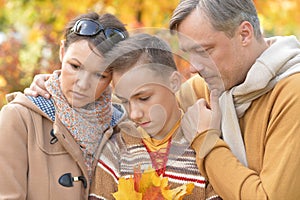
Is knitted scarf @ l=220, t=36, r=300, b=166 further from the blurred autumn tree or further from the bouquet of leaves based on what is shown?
the blurred autumn tree

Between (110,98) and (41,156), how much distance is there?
42 cm

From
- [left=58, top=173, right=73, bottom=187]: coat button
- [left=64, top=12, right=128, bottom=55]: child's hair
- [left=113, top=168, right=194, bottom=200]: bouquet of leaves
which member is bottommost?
[left=58, top=173, right=73, bottom=187]: coat button

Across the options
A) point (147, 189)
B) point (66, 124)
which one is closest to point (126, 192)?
point (147, 189)

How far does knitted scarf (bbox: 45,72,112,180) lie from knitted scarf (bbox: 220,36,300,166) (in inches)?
22.4

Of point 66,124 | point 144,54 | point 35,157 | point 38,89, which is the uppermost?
point 144,54

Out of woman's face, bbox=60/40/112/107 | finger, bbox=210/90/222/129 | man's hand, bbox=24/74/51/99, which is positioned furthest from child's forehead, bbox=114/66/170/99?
man's hand, bbox=24/74/51/99

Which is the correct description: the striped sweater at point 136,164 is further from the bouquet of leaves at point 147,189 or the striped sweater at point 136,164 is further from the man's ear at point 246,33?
the man's ear at point 246,33

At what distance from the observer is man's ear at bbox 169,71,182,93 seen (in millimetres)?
2756

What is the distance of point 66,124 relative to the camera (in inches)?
117

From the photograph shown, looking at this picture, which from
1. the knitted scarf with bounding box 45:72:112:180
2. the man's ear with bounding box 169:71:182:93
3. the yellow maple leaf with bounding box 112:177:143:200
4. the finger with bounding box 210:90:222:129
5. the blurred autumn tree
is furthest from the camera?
the blurred autumn tree

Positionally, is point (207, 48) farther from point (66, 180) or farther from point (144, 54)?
point (66, 180)

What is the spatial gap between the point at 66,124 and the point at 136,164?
389 millimetres

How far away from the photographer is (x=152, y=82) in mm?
2707

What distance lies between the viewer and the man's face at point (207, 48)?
279cm
